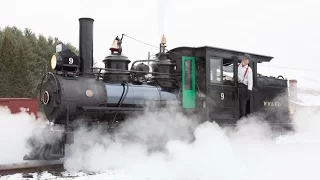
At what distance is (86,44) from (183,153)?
291cm

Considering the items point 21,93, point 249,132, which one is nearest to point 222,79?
point 249,132

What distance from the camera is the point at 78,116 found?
258 inches

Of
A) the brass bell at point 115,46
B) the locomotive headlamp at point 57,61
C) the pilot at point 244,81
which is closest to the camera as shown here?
the locomotive headlamp at point 57,61

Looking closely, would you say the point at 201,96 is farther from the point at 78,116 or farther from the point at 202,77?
the point at 78,116

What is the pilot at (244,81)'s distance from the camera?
7938mm

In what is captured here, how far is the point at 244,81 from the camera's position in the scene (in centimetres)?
803

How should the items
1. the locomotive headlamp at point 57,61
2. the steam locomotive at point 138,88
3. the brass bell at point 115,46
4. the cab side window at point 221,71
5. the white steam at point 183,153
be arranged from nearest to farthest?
the white steam at point 183,153
the steam locomotive at point 138,88
the locomotive headlamp at point 57,61
the brass bell at point 115,46
the cab side window at point 221,71

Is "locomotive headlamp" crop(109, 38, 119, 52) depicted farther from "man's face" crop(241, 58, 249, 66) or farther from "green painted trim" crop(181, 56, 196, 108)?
"man's face" crop(241, 58, 249, 66)

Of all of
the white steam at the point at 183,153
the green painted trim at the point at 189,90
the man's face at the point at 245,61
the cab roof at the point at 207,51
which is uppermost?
the cab roof at the point at 207,51

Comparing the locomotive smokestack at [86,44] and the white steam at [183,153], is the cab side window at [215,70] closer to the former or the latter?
the white steam at [183,153]

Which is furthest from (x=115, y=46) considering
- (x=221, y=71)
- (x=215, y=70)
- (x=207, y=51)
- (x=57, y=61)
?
(x=221, y=71)

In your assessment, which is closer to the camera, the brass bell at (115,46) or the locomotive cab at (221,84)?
the brass bell at (115,46)

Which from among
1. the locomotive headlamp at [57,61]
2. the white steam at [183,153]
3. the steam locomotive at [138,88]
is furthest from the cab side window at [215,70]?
the locomotive headlamp at [57,61]

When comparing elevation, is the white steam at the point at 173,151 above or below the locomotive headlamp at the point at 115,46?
below
